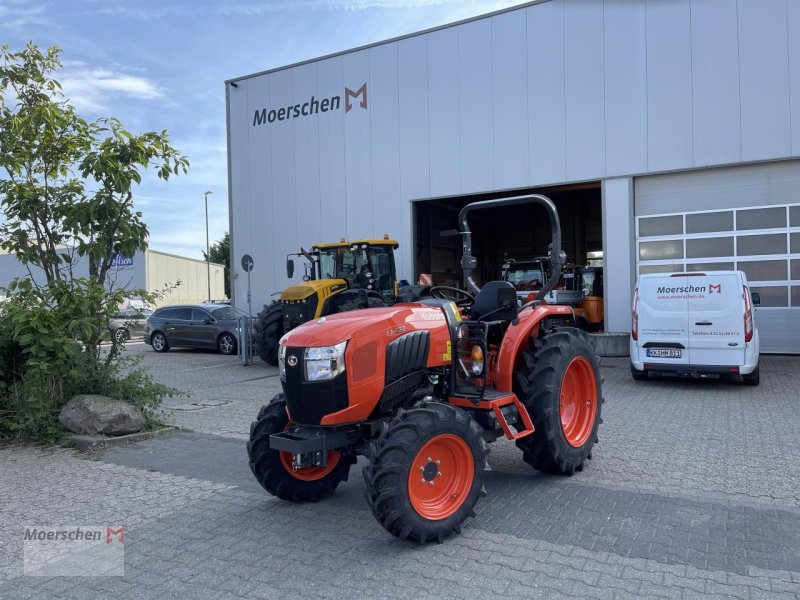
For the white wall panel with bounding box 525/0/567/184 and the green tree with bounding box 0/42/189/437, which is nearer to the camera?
the green tree with bounding box 0/42/189/437

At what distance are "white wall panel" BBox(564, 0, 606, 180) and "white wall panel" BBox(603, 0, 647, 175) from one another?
0.59 feet

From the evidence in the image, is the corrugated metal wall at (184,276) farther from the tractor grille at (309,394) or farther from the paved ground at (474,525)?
the tractor grille at (309,394)

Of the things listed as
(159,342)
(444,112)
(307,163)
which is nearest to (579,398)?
(444,112)

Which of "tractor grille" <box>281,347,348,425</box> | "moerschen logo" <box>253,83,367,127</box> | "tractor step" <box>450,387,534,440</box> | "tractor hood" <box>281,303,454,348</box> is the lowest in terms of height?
"tractor step" <box>450,387,534,440</box>

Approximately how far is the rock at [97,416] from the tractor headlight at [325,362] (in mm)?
3793

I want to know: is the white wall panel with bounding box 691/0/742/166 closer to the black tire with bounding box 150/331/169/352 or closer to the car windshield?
the car windshield

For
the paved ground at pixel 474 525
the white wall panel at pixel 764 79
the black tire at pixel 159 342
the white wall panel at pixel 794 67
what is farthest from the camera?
the black tire at pixel 159 342

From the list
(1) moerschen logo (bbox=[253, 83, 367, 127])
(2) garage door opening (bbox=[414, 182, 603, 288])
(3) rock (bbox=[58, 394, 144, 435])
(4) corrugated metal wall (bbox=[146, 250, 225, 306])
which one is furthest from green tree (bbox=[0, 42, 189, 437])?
(4) corrugated metal wall (bbox=[146, 250, 225, 306])

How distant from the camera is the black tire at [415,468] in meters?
3.76

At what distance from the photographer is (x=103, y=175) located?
7250 millimetres

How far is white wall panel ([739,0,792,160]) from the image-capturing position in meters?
13.0

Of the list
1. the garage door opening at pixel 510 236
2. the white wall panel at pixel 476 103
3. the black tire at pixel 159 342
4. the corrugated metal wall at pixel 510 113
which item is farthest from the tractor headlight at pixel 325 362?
the garage door opening at pixel 510 236

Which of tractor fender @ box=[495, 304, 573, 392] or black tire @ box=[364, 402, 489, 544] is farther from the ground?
tractor fender @ box=[495, 304, 573, 392]

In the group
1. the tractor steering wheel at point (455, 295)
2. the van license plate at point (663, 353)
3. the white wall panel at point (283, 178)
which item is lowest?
the van license plate at point (663, 353)
